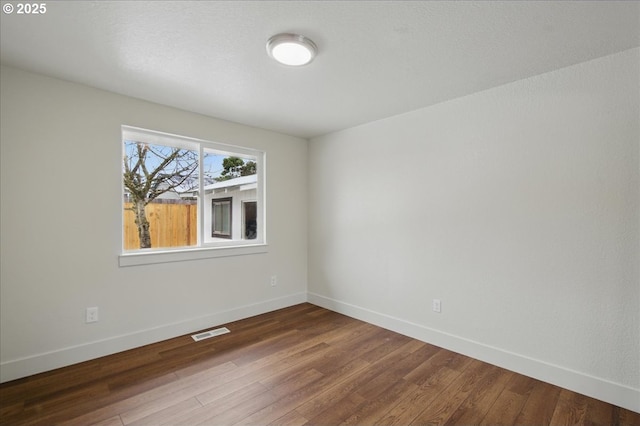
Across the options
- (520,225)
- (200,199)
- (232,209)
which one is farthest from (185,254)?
(520,225)

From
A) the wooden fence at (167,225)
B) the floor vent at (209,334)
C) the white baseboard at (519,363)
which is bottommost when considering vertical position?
the floor vent at (209,334)

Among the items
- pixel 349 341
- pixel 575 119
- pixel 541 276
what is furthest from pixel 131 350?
pixel 575 119

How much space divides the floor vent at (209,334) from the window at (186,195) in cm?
86

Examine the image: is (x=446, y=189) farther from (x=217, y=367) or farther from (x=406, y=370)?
(x=217, y=367)

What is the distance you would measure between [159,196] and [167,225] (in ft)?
1.03

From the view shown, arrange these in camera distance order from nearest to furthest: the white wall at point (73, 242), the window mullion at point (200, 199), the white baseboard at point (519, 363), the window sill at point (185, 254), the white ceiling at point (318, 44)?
1. the white ceiling at point (318, 44)
2. the white baseboard at point (519, 363)
3. the white wall at point (73, 242)
4. the window sill at point (185, 254)
5. the window mullion at point (200, 199)

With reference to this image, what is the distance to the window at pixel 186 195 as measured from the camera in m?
2.94

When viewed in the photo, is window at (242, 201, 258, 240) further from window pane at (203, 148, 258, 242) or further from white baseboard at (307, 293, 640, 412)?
white baseboard at (307, 293, 640, 412)

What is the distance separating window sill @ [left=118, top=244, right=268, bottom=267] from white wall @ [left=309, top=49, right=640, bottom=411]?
4.56 ft

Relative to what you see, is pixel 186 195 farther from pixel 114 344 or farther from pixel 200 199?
pixel 114 344

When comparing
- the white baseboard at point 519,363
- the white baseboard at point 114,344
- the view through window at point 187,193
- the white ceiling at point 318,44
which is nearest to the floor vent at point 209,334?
the white baseboard at point 114,344

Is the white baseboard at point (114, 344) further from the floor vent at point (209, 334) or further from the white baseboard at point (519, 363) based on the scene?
the white baseboard at point (519, 363)

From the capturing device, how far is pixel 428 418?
1866 millimetres

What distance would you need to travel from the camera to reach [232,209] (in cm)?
374
